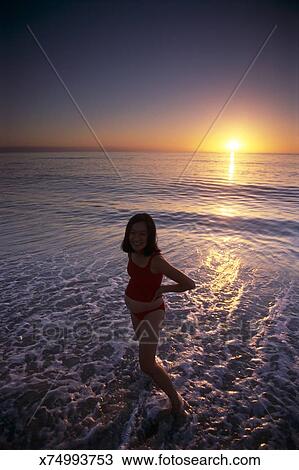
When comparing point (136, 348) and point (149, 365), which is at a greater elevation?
point (149, 365)

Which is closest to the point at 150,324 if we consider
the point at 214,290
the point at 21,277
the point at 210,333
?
the point at 210,333

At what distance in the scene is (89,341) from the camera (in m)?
5.16

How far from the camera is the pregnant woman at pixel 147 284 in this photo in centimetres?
324

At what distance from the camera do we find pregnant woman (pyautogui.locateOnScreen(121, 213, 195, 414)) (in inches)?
127

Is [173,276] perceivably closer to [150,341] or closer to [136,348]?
[150,341]

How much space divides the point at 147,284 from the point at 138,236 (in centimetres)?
52

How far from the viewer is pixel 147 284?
10.8 feet

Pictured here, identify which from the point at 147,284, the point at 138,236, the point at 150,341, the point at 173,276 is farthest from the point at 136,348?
the point at 138,236

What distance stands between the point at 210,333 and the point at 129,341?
1430 mm


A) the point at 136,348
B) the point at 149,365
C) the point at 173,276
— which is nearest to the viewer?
the point at 173,276

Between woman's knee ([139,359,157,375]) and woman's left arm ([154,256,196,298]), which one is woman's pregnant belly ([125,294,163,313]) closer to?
woman's left arm ([154,256,196,298])

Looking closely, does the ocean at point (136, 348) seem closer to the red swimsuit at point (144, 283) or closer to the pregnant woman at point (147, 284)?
the pregnant woman at point (147, 284)

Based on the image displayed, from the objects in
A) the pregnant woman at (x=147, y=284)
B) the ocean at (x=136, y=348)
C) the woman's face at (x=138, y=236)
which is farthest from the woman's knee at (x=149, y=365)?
the woman's face at (x=138, y=236)

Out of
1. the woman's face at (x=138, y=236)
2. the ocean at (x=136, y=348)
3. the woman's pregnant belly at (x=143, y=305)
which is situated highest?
the woman's face at (x=138, y=236)
